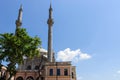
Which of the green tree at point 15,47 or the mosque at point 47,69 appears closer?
the green tree at point 15,47

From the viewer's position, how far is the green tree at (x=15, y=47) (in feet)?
92.9

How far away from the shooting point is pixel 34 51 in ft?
97.3

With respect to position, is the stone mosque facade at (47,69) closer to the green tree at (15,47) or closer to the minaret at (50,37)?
the minaret at (50,37)

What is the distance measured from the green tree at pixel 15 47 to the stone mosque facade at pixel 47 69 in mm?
6402

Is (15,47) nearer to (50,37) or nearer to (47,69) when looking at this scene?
(47,69)

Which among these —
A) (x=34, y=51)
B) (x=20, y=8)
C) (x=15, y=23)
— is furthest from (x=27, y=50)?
(x=20, y=8)

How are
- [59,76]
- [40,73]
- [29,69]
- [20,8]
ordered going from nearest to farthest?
1. [59,76]
2. [40,73]
3. [29,69]
4. [20,8]

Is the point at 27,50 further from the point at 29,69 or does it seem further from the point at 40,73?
the point at 29,69

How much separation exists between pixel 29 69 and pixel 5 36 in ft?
62.0

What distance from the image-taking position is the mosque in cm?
3809

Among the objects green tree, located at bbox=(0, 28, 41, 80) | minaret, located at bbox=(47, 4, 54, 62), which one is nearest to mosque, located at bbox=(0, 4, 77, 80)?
minaret, located at bbox=(47, 4, 54, 62)

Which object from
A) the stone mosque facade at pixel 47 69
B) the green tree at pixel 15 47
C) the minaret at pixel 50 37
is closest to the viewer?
the green tree at pixel 15 47

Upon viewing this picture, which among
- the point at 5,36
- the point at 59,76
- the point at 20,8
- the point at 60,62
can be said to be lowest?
the point at 59,76

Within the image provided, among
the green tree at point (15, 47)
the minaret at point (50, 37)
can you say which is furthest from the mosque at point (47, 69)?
the green tree at point (15, 47)
